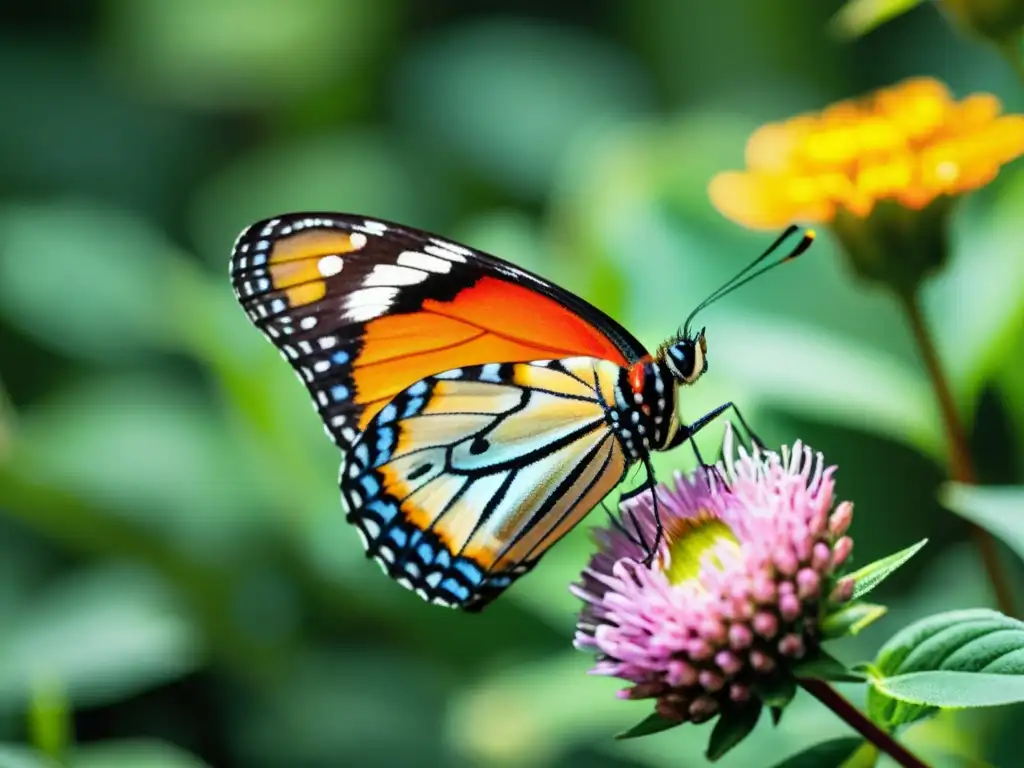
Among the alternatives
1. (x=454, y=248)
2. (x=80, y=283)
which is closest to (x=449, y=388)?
(x=454, y=248)

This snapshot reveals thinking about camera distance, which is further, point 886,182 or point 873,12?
point 886,182

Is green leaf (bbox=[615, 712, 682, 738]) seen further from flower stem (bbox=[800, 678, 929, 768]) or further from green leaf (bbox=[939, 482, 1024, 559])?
green leaf (bbox=[939, 482, 1024, 559])

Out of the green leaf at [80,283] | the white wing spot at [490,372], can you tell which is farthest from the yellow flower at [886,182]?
the green leaf at [80,283]

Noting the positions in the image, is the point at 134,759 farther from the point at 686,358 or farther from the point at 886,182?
the point at 886,182

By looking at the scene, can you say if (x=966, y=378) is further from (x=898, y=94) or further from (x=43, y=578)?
(x=43, y=578)

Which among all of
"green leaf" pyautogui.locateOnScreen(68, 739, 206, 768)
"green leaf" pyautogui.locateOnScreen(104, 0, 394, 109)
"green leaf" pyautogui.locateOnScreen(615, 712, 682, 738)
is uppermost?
"green leaf" pyautogui.locateOnScreen(104, 0, 394, 109)

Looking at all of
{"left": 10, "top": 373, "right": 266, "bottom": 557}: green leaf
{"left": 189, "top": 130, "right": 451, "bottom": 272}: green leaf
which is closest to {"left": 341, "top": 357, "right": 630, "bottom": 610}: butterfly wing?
{"left": 10, "top": 373, "right": 266, "bottom": 557}: green leaf

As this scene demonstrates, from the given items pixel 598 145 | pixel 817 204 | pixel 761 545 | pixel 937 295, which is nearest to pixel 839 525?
pixel 761 545
